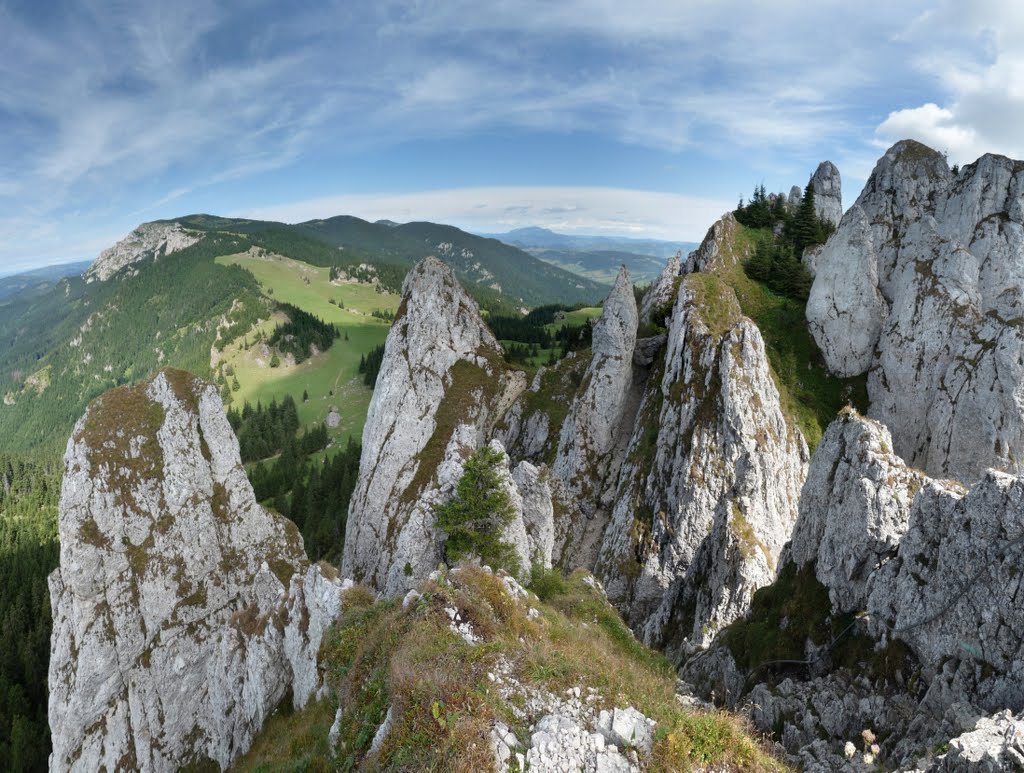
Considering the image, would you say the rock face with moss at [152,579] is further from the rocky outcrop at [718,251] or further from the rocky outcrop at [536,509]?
the rocky outcrop at [718,251]

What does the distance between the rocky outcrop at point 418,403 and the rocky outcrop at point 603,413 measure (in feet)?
39.5

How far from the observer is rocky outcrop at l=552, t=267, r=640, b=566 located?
54031mm

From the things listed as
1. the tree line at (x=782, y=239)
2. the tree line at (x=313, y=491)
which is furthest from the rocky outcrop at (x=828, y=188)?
the tree line at (x=313, y=491)

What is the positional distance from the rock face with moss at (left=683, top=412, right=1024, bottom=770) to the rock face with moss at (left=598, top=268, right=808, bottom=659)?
35.3 ft

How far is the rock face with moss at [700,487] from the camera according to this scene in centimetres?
3494

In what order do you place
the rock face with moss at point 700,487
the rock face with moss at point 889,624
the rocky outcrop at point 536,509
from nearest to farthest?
the rock face with moss at point 889,624
the rock face with moss at point 700,487
the rocky outcrop at point 536,509

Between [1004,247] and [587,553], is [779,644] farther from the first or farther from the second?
[1004,247]

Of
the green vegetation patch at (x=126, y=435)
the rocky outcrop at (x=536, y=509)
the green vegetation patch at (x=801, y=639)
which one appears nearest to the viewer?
the green vegetation patch at (x=801, y=639)

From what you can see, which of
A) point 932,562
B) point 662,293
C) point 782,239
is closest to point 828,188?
point 782,239

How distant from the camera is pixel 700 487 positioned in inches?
1585

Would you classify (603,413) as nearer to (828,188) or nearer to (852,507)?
(852,507)

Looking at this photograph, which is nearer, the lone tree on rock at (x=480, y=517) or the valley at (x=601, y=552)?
the valley at (x=601, y=552)

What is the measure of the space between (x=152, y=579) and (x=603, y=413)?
4712cm

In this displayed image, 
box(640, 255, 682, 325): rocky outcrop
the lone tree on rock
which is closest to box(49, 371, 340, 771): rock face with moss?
the lone tree on rock
